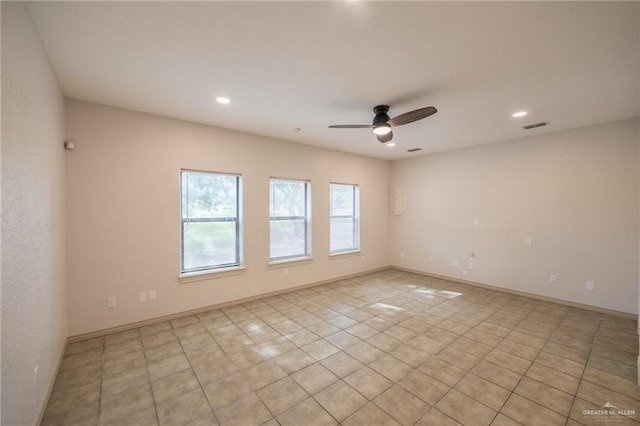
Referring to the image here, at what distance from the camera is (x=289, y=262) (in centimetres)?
473

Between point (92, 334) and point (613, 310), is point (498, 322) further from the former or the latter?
point (92, 334)

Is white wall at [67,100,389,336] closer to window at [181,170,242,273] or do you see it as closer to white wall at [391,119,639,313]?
window at [181,170,242,273]

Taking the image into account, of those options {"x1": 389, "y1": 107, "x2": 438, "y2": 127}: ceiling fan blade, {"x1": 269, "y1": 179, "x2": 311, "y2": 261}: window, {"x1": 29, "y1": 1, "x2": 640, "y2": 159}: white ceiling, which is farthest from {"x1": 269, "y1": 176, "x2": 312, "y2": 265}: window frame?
{"x1": 389, "y1": 107, "x2": 438, "y2": 127}: ceiling fan blade

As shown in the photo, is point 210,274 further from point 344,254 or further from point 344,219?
point 344,219

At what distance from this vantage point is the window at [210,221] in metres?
3.78

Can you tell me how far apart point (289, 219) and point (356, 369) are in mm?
2932

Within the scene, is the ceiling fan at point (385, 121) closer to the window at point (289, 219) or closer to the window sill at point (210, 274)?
the window at point (289, 219)

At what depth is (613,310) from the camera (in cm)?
373

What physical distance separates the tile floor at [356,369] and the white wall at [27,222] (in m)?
0.56

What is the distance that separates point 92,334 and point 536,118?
6.27 meters

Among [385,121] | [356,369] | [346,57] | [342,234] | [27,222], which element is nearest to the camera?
[27,222]

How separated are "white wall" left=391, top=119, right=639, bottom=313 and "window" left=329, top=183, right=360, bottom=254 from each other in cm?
147

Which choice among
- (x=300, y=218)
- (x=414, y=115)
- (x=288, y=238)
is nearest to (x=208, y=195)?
(x=288, y=238)

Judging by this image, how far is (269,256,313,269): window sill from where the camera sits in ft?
14.9
